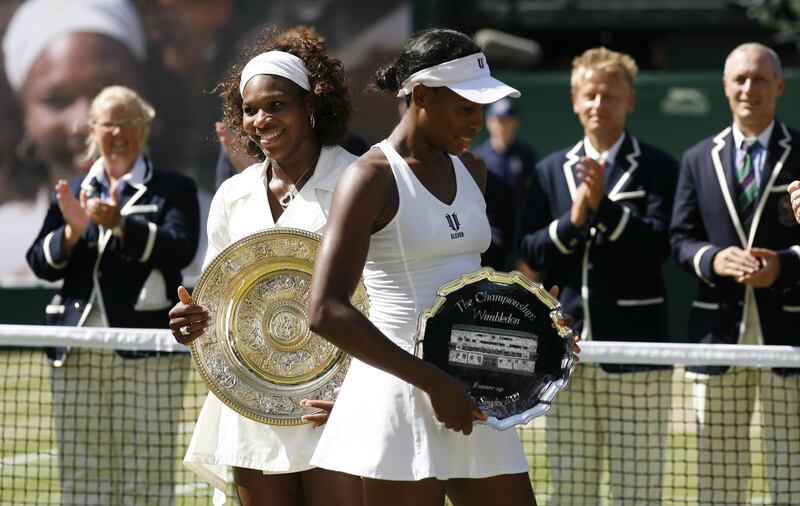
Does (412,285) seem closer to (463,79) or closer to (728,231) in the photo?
(463,79)

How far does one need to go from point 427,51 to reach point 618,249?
2.96 meters

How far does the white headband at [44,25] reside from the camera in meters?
11.5

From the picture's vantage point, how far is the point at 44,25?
1161 centimetres

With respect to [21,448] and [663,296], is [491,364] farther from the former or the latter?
[21,448]

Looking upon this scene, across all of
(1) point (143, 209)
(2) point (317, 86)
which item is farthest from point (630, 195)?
(2) point (317, 86)

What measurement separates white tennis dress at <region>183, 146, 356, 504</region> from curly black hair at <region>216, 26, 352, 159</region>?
8cm

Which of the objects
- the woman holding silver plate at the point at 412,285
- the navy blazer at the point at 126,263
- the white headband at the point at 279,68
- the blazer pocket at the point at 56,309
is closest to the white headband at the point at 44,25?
the navy blazer at the point at 126,263

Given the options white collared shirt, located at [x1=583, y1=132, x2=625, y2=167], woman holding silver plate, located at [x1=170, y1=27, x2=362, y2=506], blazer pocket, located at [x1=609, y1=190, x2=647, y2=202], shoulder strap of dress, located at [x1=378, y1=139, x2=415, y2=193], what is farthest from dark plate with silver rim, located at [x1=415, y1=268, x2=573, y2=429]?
white collared shirt, located at [x1=583, y1=132, x2=625, y2=167]

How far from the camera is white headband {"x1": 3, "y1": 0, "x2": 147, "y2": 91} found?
37.8 ft

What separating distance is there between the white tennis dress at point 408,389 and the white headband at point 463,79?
221 mm

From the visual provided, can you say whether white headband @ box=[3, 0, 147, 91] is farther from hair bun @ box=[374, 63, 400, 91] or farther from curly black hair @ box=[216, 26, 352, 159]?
hair bun @ box=[374, 63, 400, 91]

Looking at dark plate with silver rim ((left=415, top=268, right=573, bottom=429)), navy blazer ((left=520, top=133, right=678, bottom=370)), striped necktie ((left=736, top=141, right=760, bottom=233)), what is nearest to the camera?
dark plate with silver rim ((left=415, top=268, right=573, bottom=429))

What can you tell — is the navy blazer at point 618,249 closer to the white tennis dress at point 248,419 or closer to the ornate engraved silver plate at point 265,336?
the white tennis dress at point 248,419

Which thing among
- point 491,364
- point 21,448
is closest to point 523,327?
point 491,364
